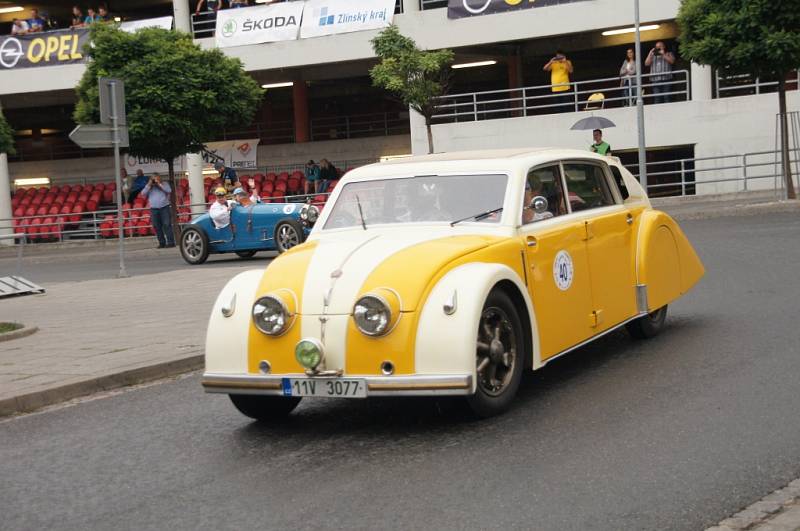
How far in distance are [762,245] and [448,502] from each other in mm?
11802

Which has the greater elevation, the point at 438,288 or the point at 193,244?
the point at 438,288

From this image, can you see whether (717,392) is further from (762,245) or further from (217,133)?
(217,133)

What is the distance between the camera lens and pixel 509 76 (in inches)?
1570

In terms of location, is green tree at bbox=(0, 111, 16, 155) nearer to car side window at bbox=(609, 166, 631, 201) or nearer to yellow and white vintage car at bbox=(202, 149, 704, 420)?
yellow and white vintage car at bbox=(202, 149, 704, 420)

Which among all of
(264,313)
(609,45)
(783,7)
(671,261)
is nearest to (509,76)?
(609,45)

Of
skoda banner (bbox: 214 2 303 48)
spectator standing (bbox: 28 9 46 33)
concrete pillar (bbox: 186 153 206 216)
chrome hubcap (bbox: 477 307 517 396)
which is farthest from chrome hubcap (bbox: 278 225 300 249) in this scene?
spectator standing (bbox: 28 9 46 33)

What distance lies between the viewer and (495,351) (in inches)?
259

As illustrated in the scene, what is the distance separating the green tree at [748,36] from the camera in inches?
902

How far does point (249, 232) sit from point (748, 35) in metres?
11.2

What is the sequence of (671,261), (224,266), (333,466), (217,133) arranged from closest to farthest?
(333,466), (671,261), (224,266), (217,133)

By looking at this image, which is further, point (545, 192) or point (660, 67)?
point (660, 67)

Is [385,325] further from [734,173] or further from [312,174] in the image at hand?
[312,174]

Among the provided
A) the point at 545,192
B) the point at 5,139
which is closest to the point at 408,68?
the point at 5,139

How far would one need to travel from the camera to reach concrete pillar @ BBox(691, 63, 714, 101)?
31.4m
